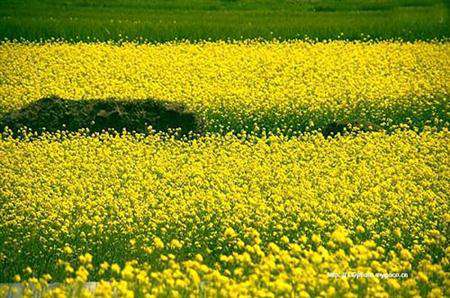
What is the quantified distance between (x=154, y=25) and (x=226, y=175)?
43.9 feet

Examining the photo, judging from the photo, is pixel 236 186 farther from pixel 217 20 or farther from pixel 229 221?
pixel 217 20

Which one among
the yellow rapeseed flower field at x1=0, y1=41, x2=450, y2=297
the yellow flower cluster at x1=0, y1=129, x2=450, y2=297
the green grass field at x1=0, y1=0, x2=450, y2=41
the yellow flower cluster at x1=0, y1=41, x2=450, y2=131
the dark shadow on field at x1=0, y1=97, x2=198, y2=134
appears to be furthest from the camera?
the green grass field at x1=0, y1=0, x2=450, y2=41

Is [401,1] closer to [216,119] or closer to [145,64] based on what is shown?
[145,64]

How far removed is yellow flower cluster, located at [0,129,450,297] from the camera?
24.3ft

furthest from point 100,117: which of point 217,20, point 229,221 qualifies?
point 217,20

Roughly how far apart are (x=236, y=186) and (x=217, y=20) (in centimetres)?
1578

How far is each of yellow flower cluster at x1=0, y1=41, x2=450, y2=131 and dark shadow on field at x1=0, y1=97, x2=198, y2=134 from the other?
458 millimetres

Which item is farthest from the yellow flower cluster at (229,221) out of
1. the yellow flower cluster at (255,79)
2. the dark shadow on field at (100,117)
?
the yellow flower cluster at (255,79)

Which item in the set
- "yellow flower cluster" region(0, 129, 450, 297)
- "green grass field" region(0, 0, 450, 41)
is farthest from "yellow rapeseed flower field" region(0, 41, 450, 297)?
"green grass field" region(0, 0, 450, 41)

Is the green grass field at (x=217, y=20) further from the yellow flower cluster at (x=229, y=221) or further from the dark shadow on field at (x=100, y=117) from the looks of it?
the yellow flower cluster at (x=229, y=221)

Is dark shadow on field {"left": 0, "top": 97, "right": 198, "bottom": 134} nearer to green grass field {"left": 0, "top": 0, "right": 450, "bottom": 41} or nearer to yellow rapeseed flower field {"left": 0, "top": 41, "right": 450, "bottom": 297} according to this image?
yellow rapeseed flower field {"left": 0, "top": 41, "right": 450, "bottom": 297}

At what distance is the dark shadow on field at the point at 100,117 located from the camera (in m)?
14.9

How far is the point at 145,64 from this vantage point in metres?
19.7

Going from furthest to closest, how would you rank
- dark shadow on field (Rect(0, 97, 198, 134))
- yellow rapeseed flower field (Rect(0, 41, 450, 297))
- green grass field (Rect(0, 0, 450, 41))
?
green grass field (Rect(0, 0, 450, 41))
dark shadow on field (Rect(0, 97, 198, 134))
yellow rapeseed flower field (Rect(0, 41, 450, 297))
